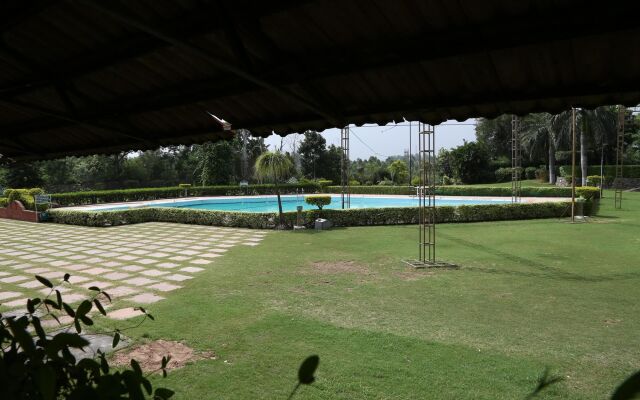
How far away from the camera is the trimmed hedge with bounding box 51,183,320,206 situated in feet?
85.4

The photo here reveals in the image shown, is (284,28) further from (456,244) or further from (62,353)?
(456,244)

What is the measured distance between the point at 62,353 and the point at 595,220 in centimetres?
1717

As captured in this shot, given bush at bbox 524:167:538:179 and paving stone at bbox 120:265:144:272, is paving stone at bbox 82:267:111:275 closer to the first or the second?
paving stone at bbox 120:265:144:272

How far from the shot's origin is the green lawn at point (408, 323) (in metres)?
3.93

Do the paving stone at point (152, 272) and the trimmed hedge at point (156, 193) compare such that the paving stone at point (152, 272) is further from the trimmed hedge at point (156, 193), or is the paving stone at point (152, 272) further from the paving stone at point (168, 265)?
the trimmed hedge at point (156, 193)

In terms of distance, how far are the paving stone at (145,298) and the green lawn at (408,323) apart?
0.73 feet

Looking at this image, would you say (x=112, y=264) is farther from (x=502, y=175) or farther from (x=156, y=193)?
(x=502, y=175)

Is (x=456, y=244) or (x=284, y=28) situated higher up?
(x=284, y=28)

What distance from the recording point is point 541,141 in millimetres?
34875

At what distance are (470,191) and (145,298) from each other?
26.5m

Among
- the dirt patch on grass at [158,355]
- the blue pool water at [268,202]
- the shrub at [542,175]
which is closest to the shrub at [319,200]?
the blue pool water at [268,202]

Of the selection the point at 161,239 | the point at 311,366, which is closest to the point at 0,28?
the point at 311,366

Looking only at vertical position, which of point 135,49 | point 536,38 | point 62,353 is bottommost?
point 62,353

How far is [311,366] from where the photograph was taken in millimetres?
882
